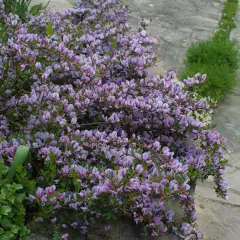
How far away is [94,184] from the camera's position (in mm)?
2121

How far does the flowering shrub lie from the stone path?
0.59m

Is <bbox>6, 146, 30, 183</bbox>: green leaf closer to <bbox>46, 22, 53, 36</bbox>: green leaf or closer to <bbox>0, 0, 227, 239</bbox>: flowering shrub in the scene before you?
<bbox>0, 0, 227, 239</bbox>: flowering shrub

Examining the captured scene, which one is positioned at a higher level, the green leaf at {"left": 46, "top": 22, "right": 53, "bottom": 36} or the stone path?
the green leaf at {"left": 46, "top": 22, "right": 53, "bottom": 36}

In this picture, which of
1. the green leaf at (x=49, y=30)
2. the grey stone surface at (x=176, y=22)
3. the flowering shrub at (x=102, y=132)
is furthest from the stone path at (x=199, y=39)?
the green leaf at (x=49, y=30)

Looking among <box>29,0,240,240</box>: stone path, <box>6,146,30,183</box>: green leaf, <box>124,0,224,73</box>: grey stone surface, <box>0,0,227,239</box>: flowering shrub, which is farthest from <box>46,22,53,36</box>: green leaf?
<box>124,0,224,73</box>: grey stone surface

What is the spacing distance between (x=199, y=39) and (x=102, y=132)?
3.77 m

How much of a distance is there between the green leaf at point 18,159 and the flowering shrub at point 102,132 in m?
0.08

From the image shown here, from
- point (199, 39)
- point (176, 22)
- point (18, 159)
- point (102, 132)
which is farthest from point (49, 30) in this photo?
point (176, 22)

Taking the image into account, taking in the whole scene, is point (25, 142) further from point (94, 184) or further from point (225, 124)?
point (225, 124)

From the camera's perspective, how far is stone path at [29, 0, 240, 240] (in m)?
3.13

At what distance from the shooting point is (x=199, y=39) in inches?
233

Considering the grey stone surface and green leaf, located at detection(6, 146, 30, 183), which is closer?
green leaf, located at detection(6, 146, 30, 183)

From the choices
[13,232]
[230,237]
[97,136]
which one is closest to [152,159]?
[97,136]

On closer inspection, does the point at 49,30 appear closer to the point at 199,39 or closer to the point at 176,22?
the point at 199,39
